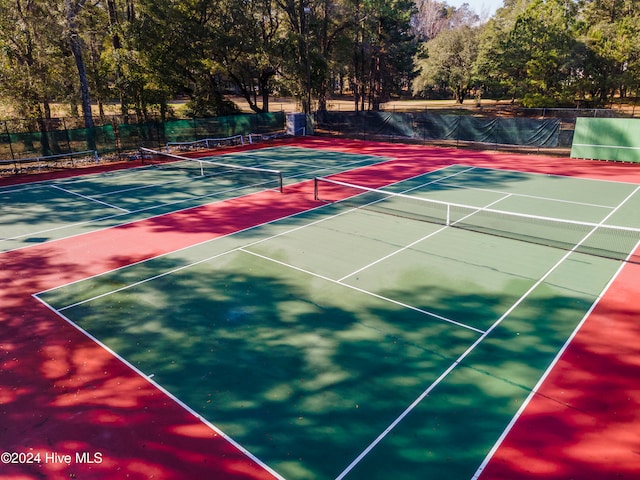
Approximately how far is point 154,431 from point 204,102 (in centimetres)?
3684

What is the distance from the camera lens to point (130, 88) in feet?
108

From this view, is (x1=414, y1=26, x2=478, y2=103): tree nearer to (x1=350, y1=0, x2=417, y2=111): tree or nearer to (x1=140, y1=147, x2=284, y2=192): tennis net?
(x1=350, y1=0, x2=417, y2=111): tree

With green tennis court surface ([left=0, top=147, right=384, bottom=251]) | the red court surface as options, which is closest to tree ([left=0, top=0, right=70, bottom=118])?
green tennis court surface ([left=0, top=147, right=384, bottom=251])

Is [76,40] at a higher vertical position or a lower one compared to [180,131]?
higher

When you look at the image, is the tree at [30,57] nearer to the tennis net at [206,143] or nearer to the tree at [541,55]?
the tennis net at [206,143]

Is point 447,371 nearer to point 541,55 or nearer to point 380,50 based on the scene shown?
point 541,55

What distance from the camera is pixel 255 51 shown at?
124 ft

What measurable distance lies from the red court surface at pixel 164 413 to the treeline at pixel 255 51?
25.6 metres

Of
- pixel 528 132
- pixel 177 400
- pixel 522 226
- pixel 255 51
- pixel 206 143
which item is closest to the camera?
pixel 177 400

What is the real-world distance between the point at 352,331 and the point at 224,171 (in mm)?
18663

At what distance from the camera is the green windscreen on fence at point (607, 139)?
24.8 metres

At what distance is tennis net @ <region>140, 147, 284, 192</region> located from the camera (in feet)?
72.2

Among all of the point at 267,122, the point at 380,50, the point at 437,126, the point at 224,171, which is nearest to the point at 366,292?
the point at 224,171

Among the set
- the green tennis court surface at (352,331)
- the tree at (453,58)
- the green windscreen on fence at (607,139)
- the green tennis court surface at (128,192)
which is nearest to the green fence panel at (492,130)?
the green windscreen on fence at (607,139)
